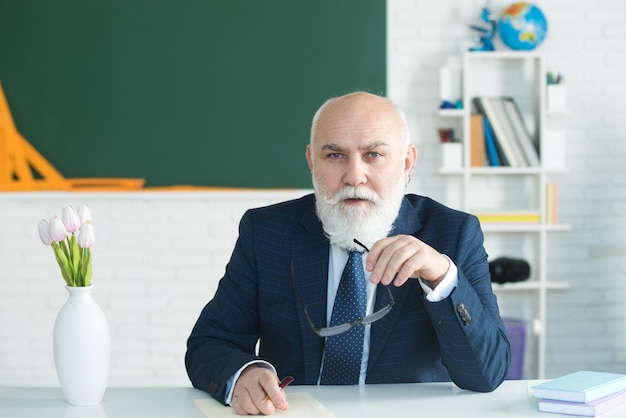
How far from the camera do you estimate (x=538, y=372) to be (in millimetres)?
4293

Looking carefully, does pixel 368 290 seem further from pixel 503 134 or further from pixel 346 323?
pixel 503 134

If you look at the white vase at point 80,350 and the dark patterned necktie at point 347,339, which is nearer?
the white vase at point 80,350

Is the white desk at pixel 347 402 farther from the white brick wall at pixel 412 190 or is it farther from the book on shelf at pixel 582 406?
the white brick wall at pixel 412 190

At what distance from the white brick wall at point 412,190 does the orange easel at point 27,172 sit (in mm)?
54

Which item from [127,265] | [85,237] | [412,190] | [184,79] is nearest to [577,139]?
[412,190]

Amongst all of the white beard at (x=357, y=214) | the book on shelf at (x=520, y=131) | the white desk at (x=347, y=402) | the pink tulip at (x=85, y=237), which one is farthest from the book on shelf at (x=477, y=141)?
the pink tulip at (x=85, y=237)

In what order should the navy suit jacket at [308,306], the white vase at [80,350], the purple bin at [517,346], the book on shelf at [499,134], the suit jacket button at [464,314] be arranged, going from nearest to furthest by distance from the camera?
the white vase at [80,350]
the suit jacket button at [464,314]
the navy suit jacket at [308,306]
the purple bin at [517,346]
the book on shelf at [499,134]

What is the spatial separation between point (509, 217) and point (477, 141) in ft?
1.30

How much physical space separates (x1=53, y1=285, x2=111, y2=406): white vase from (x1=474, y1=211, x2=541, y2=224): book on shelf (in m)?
2.80

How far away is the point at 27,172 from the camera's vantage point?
4.24m

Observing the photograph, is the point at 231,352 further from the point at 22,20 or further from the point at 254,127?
the point at 22,20

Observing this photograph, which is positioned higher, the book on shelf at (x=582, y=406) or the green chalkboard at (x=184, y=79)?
the green chalkboard at (x=184, y=79)

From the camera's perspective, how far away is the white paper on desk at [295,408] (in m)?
1.66

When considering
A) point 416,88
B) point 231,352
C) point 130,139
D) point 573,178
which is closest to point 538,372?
point 573,178
